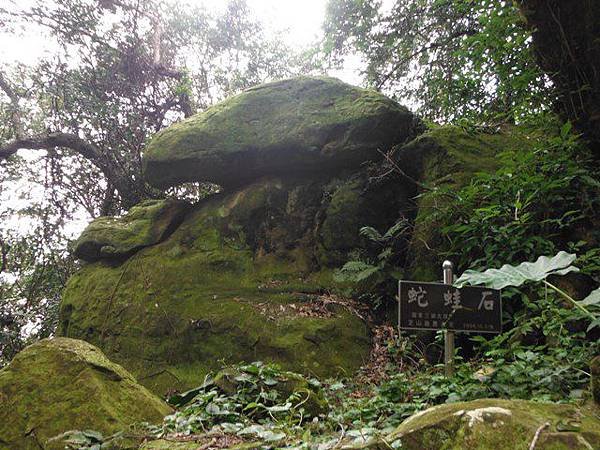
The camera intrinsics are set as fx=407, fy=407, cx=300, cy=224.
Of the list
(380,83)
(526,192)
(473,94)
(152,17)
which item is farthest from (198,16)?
(526,192)

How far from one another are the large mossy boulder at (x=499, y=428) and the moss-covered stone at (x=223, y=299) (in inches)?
133

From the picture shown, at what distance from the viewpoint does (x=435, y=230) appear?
5.57 m

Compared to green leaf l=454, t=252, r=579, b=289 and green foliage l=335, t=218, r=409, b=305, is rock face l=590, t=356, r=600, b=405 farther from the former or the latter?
green foliage l=335, t=218, r=409, b=305

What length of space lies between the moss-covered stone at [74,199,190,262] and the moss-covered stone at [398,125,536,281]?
454 cm

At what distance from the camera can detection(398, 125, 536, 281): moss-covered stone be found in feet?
18.2

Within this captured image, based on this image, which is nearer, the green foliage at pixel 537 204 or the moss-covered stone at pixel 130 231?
the green foliage at pixel 537 204

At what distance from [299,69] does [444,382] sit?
39.5ft

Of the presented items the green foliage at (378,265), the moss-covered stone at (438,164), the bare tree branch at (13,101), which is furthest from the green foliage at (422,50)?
the bare tree branch at (13,101)

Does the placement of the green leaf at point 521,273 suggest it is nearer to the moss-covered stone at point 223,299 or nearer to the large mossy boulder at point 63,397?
the large mossy boulder at point 63,397

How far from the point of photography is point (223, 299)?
250 inches

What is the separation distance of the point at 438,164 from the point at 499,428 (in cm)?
517

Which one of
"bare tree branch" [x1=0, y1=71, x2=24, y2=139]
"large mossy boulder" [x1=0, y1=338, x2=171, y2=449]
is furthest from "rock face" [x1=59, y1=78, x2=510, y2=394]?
"bare tree branch" [x1=0, y1=71, x2=24, y2=139]

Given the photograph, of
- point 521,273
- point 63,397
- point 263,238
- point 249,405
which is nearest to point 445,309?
point 521,273

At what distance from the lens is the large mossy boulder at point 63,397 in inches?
124
